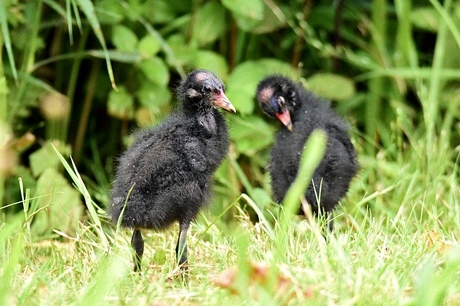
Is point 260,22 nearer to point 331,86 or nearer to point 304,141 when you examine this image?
point 331,86

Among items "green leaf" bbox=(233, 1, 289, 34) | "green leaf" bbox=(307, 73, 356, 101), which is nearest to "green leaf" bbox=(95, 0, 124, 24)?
"green leaf" bbox=(233, 1, 289, 34)

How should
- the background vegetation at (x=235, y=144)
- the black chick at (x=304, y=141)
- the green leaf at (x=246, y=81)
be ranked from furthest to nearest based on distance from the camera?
the green leaf at (x=246, y=81), the black chick at (x=304, y=141), the background vegetation at (x=235, y=144)

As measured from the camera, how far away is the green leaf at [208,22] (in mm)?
7211

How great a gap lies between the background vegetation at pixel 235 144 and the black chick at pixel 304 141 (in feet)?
0.74

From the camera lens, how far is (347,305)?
3.45m

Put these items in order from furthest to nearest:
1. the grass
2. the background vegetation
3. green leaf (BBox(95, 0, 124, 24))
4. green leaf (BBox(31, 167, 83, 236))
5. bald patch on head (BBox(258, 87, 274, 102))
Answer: green leaf (BBox(95, 0, 124, 24))
green leaf (BBox(31, 167, 83, 236))
bald patch on head (BBox(258, 87, 274, 102))
the background vegetation
the grass

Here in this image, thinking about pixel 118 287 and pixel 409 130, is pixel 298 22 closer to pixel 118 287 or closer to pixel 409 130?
pixel 409 130

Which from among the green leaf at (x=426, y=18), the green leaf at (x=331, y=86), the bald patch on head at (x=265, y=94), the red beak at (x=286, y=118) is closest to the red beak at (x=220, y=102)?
the red beak at (x=286, y=118)

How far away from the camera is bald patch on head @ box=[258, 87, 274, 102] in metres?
5.83

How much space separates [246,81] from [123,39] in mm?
970

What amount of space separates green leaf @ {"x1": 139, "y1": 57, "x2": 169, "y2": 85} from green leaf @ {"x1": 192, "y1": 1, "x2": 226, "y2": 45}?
433 mm

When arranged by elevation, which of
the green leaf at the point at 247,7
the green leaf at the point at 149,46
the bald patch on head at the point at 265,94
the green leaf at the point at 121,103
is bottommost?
the green leaf at the point at 121,103

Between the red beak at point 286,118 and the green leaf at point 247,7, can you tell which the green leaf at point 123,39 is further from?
the red beak at point 286,118

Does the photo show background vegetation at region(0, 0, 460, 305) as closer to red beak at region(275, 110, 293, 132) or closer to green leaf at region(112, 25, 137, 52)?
green leaf at region(112, 25, 137, 52)
